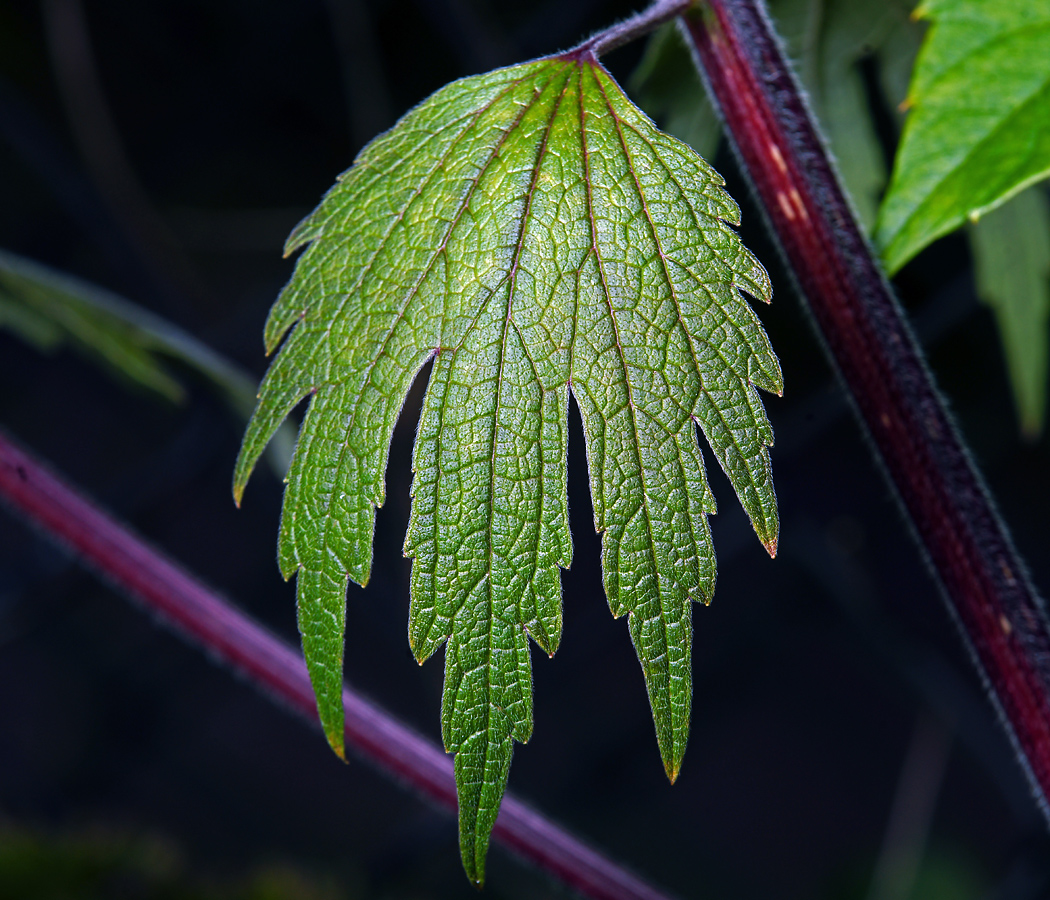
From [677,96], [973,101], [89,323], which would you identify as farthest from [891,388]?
[89,323]

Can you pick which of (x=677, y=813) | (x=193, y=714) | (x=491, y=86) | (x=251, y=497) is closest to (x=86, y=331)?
(x=491, y=86)

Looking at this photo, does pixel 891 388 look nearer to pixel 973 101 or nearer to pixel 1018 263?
pixel 973 101

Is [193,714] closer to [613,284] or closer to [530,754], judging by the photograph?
[530,754]

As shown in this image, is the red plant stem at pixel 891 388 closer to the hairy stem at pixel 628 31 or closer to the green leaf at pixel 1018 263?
the hairy stem at pixel 628 31

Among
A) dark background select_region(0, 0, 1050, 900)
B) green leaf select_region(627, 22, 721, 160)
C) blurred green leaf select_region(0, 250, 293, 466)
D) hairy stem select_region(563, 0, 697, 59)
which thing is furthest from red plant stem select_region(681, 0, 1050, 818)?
dark background select_region(0, 0, 1050, 900)

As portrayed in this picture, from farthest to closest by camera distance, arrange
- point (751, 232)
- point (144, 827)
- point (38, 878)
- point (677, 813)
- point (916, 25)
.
Answer: point (677, 813)
point (144, 827)
point (38, 878)
point (751, 232)
point (916, 25)

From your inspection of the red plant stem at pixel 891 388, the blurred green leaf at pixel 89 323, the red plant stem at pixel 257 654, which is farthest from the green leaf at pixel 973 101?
the blurred green leaf at pixel 89 323

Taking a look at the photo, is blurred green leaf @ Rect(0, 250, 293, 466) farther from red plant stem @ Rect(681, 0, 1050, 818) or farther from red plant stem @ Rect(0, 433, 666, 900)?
red plant stem @ Rect(681, 0, 1050, 818)
